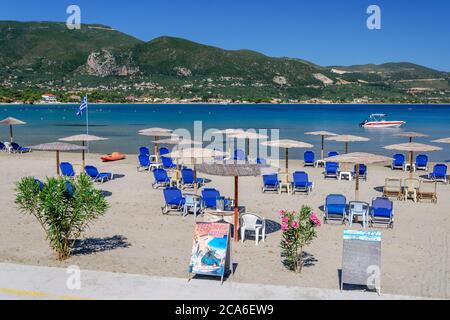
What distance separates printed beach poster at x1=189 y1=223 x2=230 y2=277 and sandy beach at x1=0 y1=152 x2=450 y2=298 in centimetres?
49

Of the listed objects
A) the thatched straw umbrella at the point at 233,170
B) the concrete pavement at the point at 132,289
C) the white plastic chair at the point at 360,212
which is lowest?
the concrete pavement at the point at 132,289

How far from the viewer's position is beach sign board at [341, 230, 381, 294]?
7.19 m

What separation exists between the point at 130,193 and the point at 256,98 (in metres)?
157

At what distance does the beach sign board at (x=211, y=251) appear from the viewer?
7.38 meters

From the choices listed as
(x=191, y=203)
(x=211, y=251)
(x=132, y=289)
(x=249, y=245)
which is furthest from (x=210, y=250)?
(x=191, y=203)

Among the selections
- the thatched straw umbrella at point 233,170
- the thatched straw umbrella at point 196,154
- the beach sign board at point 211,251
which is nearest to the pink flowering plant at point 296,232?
the beach sign board at point 211,251

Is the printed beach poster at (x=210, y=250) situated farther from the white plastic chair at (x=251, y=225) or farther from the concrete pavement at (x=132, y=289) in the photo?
the white plastic chair at (x=251, y=225)

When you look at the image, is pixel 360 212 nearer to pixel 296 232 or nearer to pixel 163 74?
pixel 296 232

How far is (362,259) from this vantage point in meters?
7.30

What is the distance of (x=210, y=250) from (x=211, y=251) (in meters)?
0.02

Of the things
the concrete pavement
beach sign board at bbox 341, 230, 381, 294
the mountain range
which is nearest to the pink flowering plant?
beach sign board at bbox 341, 230, 381, 294

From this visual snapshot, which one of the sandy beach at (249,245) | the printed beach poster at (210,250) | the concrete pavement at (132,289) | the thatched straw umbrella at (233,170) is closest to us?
the concrete pavement at (132,289)

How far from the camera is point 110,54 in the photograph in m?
174

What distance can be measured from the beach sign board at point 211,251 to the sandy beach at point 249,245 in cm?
48
